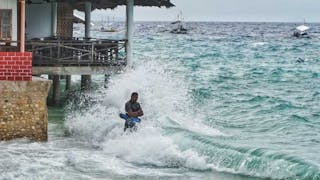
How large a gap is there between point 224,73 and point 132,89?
22.4 metres

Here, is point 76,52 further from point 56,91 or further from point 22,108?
point 22,108

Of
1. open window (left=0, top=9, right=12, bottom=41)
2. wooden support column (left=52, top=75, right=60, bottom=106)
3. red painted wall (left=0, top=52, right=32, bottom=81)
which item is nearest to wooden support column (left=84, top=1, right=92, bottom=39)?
wooden support column (left=52, top=75, right=60, bottom=106)

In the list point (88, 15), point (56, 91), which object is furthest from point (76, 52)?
point (88, 15)

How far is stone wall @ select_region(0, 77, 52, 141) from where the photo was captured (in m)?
15.8

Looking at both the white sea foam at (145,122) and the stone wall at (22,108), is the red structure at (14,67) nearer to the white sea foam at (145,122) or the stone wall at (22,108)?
the stone wall at (22,108)

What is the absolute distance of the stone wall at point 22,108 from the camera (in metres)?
15.8

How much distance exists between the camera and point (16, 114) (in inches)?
626

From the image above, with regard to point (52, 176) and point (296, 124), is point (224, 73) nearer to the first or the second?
point (296, 124)

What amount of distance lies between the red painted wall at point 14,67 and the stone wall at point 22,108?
0.21m

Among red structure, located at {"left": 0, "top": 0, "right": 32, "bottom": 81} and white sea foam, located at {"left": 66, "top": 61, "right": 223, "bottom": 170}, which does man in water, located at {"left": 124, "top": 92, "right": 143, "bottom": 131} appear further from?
red structure, located at {"left": 0, "top": 0, "right": 32, "bottom": 81}

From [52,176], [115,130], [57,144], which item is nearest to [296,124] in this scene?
[115,130]

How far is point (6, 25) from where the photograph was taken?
19.6 m

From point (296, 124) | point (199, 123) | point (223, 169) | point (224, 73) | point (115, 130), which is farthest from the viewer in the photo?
point (224, 73)

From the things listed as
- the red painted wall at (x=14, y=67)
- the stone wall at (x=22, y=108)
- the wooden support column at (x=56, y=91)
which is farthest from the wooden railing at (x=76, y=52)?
the stone wall at (x=22, y=108)
